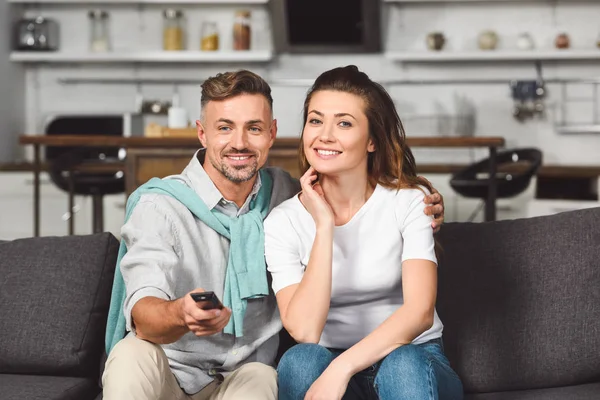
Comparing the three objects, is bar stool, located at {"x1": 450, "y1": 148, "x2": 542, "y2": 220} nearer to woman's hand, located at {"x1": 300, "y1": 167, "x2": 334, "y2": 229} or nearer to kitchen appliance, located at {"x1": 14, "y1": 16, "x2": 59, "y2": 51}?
woman's hand, located at {"x1": 300, "y1": 167, "x2": 334, "y2": 229}

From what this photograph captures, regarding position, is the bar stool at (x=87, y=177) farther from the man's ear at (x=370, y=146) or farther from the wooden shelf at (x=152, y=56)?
the man's ear at (x=370, y=146)

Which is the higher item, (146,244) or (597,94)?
(597,94)

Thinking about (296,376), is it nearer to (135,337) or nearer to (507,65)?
(135,337)

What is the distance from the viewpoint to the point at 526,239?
2.10 meters

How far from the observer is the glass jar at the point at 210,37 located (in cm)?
583

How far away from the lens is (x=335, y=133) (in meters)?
1.86

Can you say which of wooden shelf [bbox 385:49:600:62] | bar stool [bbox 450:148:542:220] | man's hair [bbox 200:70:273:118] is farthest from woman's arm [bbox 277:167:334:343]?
A: wooden shelf [bbox 385:49:600:62]

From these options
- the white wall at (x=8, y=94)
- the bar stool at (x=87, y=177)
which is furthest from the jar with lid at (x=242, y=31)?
the white wall at (x=8, y=94)

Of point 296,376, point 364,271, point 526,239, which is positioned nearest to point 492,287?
point 526,239

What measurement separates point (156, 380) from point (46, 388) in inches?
15.5

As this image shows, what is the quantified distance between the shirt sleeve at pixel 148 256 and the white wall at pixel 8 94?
166 inches

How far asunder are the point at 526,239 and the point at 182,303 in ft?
3.07

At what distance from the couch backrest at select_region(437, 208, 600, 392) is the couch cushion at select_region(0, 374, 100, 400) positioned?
866 mm

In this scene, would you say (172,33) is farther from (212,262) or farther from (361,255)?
(361,255)
